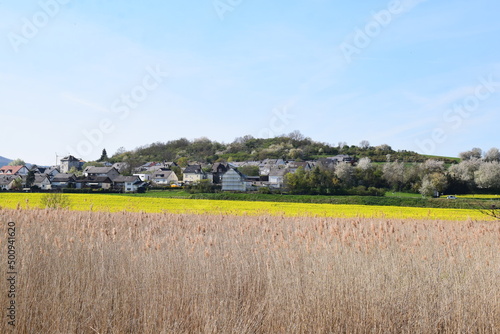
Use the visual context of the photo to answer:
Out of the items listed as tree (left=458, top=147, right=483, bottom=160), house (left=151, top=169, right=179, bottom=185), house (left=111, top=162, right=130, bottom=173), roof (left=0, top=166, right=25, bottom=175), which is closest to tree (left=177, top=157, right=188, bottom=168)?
house (left=111, top=162, right=130, bottom=173)

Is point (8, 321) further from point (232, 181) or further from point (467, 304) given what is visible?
point (232, 181)

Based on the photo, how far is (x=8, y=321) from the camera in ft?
15.2

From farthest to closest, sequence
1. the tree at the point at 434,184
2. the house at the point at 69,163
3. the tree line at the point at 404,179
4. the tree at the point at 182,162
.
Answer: the tree at the point at 182,162 < the house at the point at 69,163 < the tree line at the point at 404,179 < the tree at the point at 434,184

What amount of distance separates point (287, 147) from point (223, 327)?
131 meters

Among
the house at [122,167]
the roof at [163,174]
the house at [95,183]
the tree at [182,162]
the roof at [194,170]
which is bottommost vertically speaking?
the house at [95,183]

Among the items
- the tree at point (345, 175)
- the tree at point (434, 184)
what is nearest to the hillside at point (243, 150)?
the tree at point (345, 175)

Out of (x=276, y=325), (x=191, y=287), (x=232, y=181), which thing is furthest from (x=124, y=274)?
(x=232, y=181)

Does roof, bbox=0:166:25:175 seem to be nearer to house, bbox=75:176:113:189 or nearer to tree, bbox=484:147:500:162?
house, bbox=75:176:113:189

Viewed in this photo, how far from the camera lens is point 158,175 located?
104625 millimetres

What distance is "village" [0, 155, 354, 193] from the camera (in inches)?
2906

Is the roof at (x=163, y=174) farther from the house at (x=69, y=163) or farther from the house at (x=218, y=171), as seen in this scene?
the house at (x=69, y=163)

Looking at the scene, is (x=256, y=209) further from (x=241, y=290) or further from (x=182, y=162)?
(x=182, y=162)

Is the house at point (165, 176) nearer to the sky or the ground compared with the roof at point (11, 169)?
nearer to the ground

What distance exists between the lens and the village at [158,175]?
242ft
